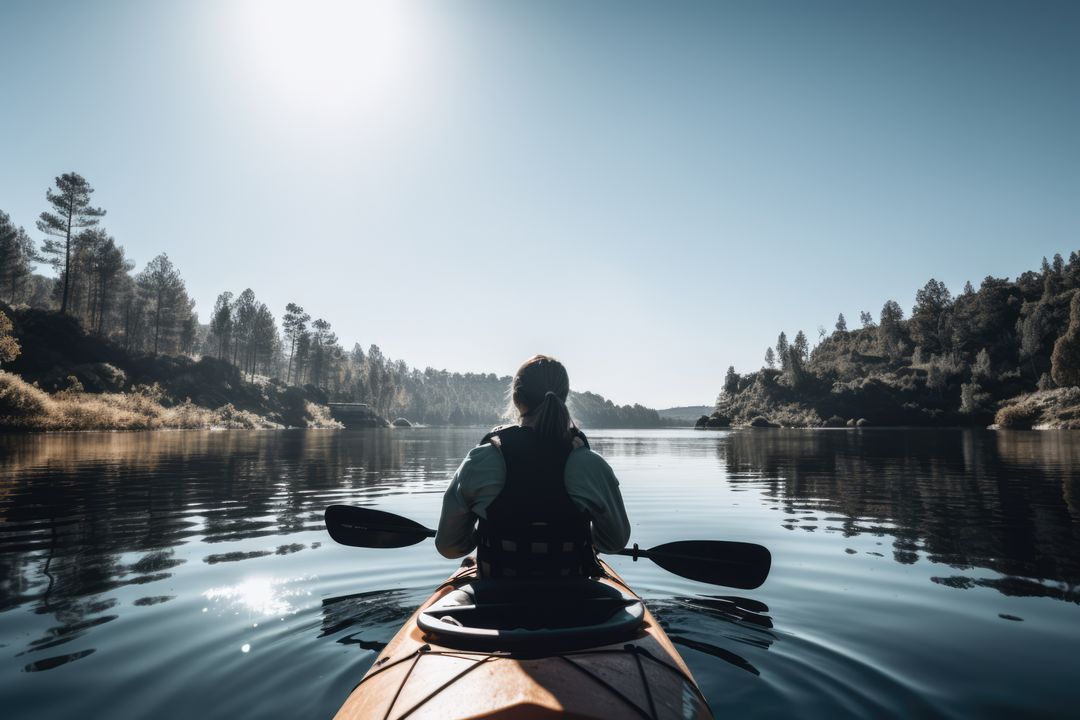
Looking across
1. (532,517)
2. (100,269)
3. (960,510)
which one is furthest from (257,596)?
(100,269)

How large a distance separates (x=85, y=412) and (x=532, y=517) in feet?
168

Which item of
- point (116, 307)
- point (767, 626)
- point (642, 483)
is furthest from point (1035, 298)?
point (116, 307)

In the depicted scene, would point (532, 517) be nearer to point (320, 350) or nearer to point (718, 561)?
point (718, 561)

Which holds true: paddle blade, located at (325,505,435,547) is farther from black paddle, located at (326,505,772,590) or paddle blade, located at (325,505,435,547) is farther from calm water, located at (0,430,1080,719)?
calm water, located at (0,430,1080,719)

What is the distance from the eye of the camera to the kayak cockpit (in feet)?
10.2

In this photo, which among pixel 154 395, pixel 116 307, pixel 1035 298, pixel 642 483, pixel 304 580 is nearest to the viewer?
pixel 304 580

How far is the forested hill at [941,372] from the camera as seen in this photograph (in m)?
116

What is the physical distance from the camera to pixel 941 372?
130 meters

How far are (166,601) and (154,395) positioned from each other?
71689 mm

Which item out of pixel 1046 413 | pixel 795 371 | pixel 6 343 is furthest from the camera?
pixel 795 371

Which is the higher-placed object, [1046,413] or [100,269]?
[100,269]

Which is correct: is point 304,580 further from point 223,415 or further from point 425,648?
point 223,415

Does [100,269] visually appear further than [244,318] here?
No

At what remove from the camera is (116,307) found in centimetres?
8950
